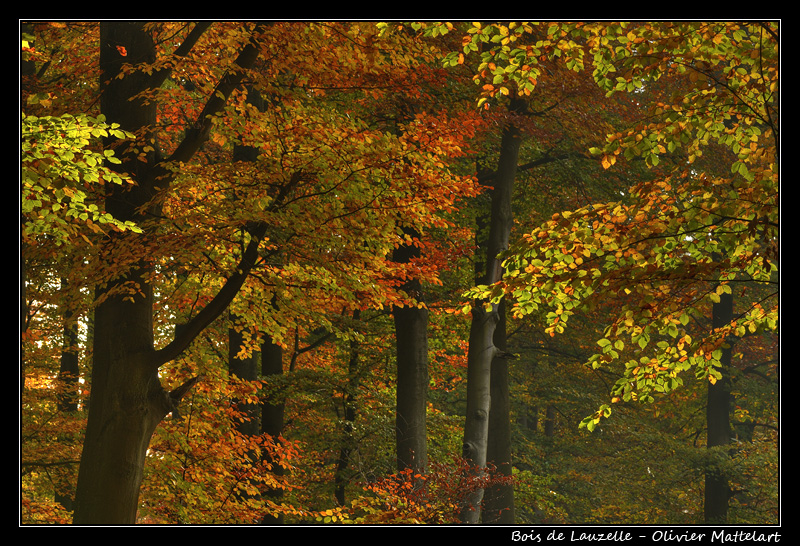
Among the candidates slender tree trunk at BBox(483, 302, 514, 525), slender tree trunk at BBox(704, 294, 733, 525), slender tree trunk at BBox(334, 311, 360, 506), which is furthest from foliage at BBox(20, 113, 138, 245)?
slender tree trunk at BBox(704, 294, 733, 525)

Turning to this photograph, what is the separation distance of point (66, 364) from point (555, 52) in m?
15.1

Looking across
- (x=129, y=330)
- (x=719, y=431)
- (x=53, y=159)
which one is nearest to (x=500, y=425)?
(x=719, y=431)

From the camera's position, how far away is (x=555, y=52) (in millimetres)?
6445

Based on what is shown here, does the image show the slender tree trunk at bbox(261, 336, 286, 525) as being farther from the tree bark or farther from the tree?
the tree

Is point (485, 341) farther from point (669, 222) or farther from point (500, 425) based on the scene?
point (669, 222)

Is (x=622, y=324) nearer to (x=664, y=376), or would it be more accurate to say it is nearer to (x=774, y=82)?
(x=664, y=376)

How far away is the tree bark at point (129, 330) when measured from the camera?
25.5ft

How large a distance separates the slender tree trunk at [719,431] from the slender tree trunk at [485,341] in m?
7.92

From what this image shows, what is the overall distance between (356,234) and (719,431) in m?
15.2

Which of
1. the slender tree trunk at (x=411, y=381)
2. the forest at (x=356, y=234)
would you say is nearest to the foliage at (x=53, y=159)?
the forest at (x=356, y=234)

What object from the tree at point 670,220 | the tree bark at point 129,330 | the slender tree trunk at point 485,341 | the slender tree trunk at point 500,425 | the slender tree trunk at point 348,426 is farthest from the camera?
the slender tree trunk at point 500,425

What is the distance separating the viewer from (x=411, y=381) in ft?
39.9

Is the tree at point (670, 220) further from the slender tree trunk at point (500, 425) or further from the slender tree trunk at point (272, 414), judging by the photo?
the slender tree trunk at point (500, 425)

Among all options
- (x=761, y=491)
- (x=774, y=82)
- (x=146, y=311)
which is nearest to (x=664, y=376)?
(x=774, y=82)
